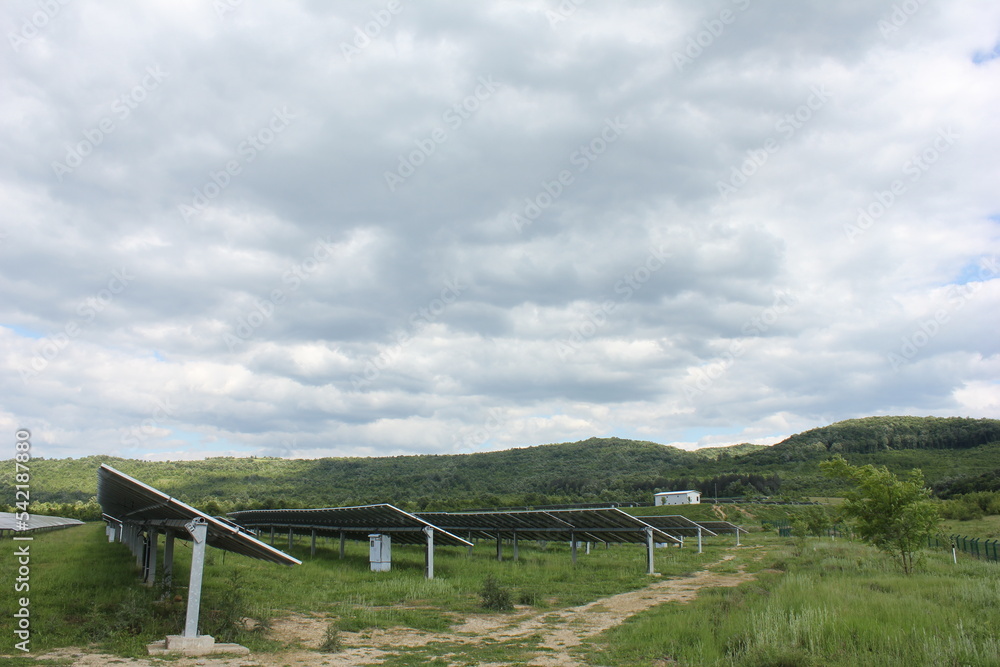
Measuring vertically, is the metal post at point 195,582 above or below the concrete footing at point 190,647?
above

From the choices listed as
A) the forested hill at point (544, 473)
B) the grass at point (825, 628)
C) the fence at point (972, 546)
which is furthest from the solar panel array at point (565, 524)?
the forested hill at point (544, 473)

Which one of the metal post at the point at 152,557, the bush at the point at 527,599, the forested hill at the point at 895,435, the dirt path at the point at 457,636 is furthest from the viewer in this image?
the forested hill at the point at 895,435

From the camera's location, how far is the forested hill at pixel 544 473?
91.3 m

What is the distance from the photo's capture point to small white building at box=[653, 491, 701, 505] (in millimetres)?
87169

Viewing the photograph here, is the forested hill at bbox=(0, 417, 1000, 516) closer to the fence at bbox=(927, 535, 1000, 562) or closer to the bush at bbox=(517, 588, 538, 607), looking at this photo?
the fence at bbox=(927, 535, 1000, 562)

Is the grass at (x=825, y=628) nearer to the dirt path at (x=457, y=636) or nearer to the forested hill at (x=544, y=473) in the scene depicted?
the dirt path at (x=457, y=636)

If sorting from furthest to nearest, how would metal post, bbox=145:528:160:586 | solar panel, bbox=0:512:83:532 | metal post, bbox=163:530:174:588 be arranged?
Result: solar panel, bbox=0:512:83:532 → metal post, bbox=145:528:160:586 → metal post, bbox=163:530:174:588

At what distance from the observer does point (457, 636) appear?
51.6 ft

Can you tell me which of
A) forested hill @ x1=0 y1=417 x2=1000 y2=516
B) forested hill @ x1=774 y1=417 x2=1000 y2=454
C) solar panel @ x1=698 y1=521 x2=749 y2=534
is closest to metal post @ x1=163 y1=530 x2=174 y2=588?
solar panel @ x1=698 y1=521 x2=749 y2=534

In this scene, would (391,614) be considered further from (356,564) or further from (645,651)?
(356,564)

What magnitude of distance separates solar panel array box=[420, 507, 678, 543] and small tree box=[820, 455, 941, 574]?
31.0 ft

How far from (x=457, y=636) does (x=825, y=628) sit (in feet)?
29.3

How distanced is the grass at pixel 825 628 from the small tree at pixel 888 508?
3566 millimetres

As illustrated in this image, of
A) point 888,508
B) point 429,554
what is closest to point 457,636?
point 429,554
